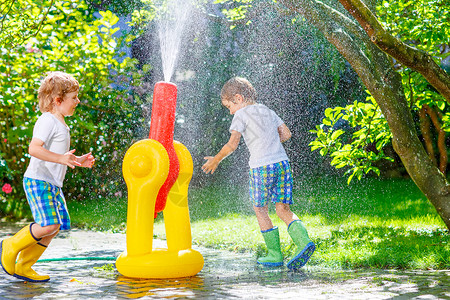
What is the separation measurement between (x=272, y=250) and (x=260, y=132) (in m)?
0.92

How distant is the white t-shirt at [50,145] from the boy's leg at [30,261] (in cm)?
35

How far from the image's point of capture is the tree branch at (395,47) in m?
3.93

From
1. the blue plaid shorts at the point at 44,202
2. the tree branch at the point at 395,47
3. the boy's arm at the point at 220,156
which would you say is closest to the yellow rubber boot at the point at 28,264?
the blue plaid shorts at the point at 44,202

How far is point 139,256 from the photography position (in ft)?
13.1

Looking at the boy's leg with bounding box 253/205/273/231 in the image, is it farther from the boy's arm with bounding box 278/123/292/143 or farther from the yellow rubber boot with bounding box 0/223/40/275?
the yellow rubber boot with bounding box 0/223/40/275

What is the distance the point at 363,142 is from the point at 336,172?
22.2ft

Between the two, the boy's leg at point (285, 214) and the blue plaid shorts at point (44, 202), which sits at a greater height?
the blue plaid shorts at point (44, 202)

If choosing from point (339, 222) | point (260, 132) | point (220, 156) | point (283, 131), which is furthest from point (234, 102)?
point (339, 222)

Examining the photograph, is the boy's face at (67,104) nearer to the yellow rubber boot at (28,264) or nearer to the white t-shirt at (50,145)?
the white t-shirt at (50,145)

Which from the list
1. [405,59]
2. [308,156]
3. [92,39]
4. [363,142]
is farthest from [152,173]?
[308,156]

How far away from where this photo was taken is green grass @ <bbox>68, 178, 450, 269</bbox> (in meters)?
4.49

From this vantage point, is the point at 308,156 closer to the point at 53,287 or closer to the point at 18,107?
the point at 18,107

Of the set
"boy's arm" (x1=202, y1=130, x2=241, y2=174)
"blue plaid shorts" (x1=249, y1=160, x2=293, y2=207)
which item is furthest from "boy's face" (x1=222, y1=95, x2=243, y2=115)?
"blue plaid shorts" (x1=249, y1=160, x2=293, y2=207)

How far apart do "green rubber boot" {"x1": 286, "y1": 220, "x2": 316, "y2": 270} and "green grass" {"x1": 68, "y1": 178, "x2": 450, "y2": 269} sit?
0.26m
